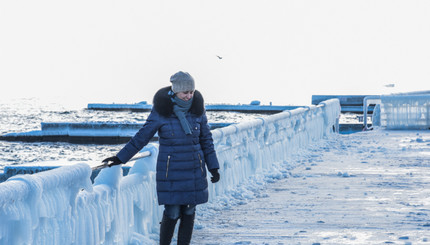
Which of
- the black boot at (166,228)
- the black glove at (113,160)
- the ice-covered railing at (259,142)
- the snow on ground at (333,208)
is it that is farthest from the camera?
the ice-covered railing at (259,142)

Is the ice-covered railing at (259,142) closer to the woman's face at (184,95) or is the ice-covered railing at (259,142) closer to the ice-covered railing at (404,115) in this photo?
the woman's face at (184,95)

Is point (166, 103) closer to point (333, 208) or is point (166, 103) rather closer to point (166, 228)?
point (166, 228)

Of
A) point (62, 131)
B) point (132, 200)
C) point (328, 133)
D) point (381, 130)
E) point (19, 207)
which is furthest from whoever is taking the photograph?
point (62, 131)

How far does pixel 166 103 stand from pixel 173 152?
1.21 ft

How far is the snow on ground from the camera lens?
6.63 meters

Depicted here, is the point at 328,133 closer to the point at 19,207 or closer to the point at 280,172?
the point at 280,172

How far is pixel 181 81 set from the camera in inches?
201

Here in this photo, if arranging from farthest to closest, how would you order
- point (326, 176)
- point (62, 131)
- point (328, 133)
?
point (62, 131) < point (328, 133) < point (326, 176)

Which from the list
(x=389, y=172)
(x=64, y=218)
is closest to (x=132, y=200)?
(x=64, y=218)

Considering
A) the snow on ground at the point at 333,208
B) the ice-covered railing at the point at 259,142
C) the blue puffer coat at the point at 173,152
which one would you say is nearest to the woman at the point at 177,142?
the blue puffer coat at the point at 173,152

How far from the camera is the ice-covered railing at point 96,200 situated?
3.61m

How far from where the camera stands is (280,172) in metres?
11.3

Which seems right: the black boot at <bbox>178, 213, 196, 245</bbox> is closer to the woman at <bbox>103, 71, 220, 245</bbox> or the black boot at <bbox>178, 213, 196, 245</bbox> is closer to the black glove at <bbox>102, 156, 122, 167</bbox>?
the woman at <bbox>103, 71, 220, 245</bbox>

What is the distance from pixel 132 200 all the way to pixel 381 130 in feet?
55.8
